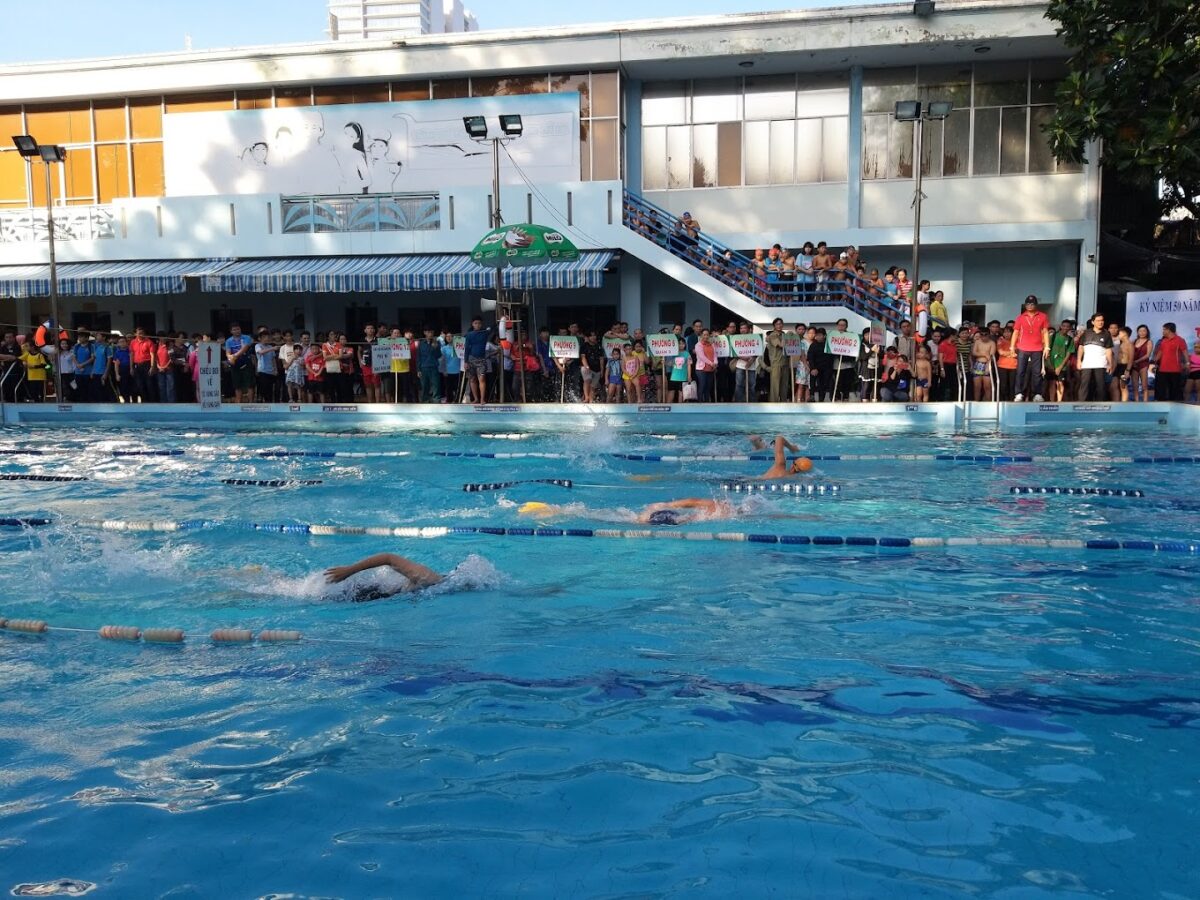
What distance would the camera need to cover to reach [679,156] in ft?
75.9

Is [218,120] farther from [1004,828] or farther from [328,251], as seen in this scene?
[1004,828]

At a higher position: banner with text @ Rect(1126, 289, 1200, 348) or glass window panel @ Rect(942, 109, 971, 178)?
glass window panel @ Rect(942, 109, 971, 178)

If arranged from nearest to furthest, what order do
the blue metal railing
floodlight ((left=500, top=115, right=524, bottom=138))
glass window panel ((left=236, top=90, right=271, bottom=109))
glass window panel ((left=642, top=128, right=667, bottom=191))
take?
floodlight ((left=500, top=115, right=524, bottom=138)) → the blue metal railing → glass window panel ((left=642, top=128, right=667, bottom=191)) → glass window panel ((left=236, top=90, right=271, bottom=109))

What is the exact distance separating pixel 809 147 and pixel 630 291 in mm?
5092

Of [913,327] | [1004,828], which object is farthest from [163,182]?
[1004,828]

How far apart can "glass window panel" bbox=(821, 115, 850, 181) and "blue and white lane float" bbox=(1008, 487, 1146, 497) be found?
1422 centimetres

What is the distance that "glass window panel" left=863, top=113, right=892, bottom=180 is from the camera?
22.4 m

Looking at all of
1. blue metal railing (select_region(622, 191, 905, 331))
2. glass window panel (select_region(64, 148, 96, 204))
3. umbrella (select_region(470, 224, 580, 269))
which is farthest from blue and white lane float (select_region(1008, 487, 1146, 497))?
glass window panel (select_region(64, 148, 96, 204))

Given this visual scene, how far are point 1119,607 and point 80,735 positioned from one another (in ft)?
18.0

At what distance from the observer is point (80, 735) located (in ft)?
14.0

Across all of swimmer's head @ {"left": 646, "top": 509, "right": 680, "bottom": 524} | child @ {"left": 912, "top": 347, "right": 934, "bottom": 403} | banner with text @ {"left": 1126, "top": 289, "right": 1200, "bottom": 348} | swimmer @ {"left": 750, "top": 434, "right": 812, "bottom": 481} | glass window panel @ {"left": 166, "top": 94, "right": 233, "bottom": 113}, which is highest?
glass window panel @ {"left": 166, "top": 94, "right": 233, "bottom": 113}

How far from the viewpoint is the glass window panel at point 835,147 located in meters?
22.5

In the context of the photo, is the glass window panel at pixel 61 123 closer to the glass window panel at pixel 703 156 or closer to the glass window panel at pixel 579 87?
the glass window panel at pixel 579 87

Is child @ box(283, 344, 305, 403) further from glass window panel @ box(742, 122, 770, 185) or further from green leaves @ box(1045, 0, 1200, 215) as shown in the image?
green leaves @ box(1045, 0, 1200, 215)
